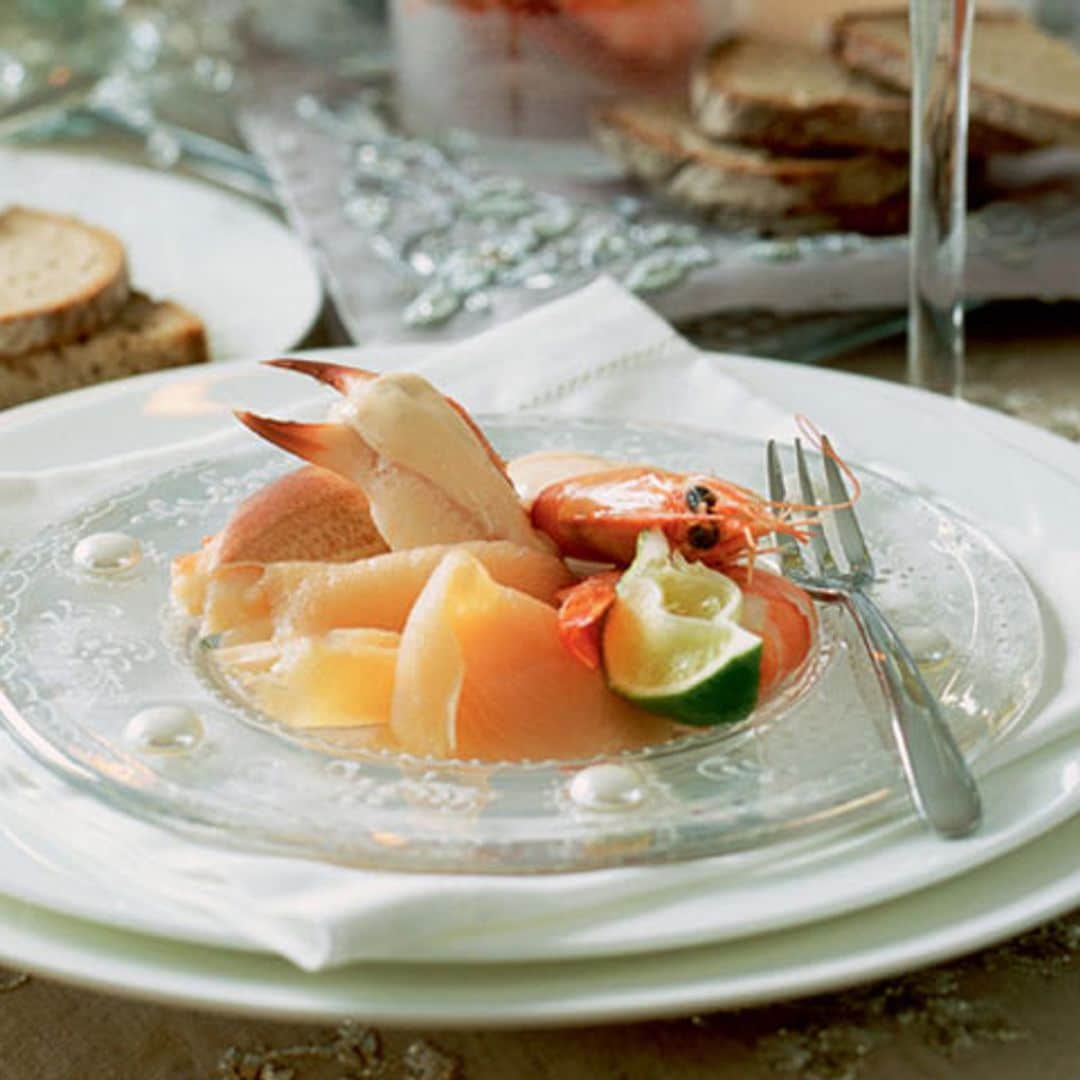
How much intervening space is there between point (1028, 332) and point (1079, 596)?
0.83 m

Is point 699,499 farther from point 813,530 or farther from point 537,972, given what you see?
point 537,972

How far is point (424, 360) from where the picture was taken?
1.22 m

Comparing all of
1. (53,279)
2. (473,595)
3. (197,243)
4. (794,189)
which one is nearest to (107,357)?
(53,279)

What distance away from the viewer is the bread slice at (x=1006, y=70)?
1774 mm

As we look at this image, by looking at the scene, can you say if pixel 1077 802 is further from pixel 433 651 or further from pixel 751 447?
pixel 751 447

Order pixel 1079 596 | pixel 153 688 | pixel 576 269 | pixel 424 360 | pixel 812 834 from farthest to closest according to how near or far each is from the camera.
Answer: pixel 576 269
pixel 424 360
pixel 1079 596
pixel 153 688
pixel 812 834

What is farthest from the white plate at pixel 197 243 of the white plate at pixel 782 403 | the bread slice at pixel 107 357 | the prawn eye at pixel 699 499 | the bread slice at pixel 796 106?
the prawn eye at pixel 699 499

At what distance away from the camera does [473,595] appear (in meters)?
0.79

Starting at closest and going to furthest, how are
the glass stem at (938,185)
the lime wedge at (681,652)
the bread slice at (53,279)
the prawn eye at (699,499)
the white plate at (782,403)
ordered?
the lime wedge at (681,652) < the prawn eye at (699,499) < the white plate at (782,403) < the glass stem at (938,185) < the bread slice at (53,279)

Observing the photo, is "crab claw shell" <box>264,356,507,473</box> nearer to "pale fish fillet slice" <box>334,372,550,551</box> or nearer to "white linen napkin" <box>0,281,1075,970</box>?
"pale fish fillet slice" <box>334,372,550,551</box>

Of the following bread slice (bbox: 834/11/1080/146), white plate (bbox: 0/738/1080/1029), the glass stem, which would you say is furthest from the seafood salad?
bread slice (bbox: 834/11/1080/146)

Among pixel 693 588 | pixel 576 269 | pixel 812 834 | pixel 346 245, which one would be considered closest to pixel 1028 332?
pixel 576 269

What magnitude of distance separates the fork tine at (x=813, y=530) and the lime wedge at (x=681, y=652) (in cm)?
12

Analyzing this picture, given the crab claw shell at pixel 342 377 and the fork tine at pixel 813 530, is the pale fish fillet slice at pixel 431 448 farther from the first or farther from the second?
the fork tine at pixel 813 530
